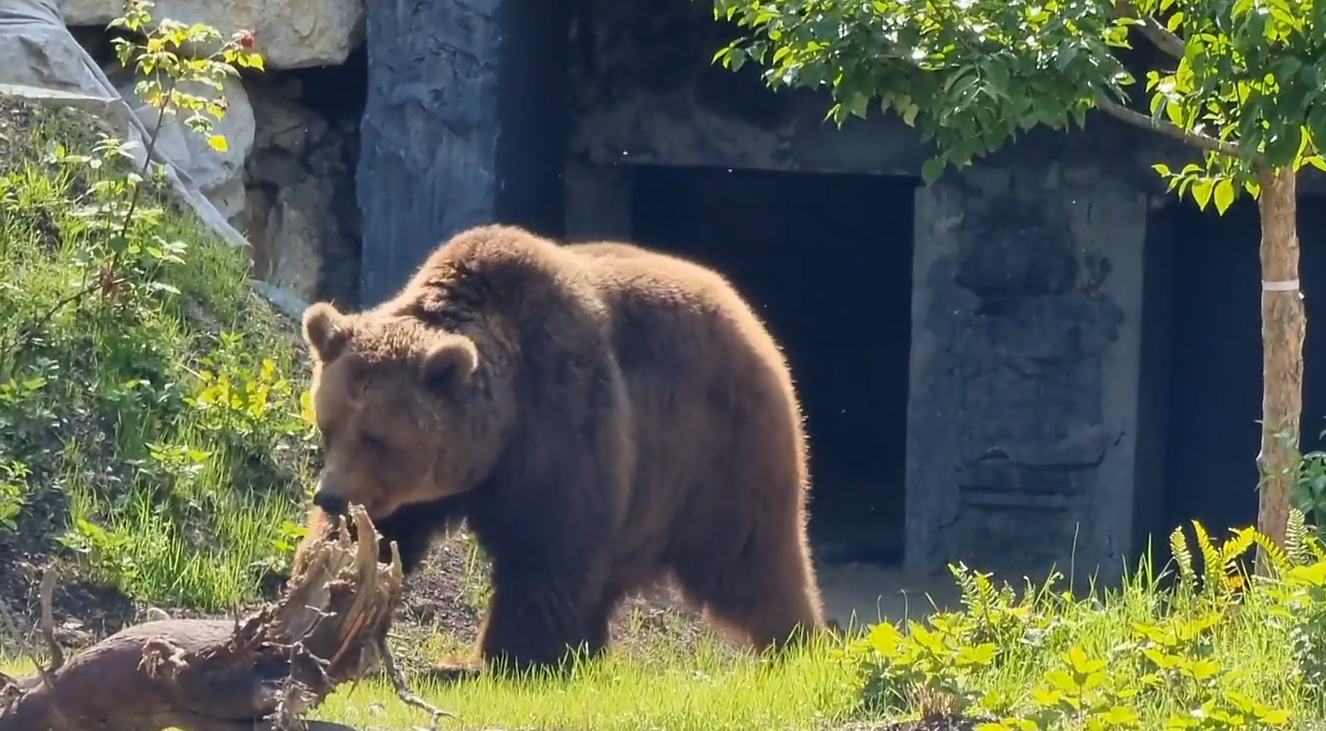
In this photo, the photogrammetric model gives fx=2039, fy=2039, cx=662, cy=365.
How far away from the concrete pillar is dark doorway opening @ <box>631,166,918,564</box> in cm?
191

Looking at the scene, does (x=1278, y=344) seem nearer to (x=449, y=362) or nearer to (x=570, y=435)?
(x=570, y=435)

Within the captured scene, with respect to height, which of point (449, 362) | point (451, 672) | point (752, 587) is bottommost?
point (451, 672)

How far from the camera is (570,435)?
5.49 m

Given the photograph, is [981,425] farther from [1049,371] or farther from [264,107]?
[264,107]

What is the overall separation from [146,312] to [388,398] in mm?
2116

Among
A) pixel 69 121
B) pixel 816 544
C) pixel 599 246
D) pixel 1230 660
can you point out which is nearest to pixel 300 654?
pixel 1230 660

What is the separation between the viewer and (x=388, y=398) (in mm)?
5352

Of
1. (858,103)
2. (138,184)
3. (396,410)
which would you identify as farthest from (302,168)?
(858,103)

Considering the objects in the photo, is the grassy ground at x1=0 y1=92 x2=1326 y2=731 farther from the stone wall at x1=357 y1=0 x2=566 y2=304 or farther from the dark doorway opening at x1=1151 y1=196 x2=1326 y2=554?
the dark doorway opening at x1=1151 y1=196 x2=1326 y2=554

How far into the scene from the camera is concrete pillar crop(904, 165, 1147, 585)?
907cm

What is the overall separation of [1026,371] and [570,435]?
4.18m

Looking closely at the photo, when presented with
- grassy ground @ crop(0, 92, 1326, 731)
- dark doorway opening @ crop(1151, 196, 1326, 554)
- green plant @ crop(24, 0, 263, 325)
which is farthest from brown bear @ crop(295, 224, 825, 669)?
dark doorway opening @ crop(1151, 196, 1326, 554)

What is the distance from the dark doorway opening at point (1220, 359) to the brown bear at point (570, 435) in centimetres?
401

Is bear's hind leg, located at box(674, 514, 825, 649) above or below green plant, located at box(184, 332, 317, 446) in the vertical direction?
below
